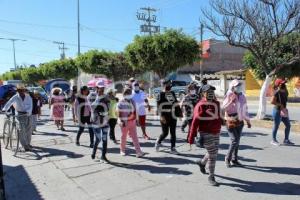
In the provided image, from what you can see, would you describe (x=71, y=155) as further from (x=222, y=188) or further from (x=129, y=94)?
(x=222, y=188)

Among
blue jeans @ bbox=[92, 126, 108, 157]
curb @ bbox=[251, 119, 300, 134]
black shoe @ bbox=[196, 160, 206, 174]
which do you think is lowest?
black shoe @ bbox=[196, 160, 206, 174]

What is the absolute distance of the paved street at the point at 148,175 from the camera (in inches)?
285

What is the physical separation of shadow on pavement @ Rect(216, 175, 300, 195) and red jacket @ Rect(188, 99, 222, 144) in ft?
3.09

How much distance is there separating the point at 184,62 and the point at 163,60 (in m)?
1.43

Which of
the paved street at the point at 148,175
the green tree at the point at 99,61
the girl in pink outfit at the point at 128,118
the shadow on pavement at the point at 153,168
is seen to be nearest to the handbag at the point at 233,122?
the paved street at the point at 148,175

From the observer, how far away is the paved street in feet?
23.8

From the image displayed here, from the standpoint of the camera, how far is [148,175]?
8500mm

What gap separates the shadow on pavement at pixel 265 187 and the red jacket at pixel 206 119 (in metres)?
0.94

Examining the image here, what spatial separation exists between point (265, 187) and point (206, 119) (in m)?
1.45

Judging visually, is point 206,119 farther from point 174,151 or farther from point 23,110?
point 23,110

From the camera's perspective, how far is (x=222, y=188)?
7367 millimetres

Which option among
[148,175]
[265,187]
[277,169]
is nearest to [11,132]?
[148,175]

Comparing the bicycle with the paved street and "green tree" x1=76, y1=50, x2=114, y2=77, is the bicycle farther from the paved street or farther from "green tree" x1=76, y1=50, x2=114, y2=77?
"green tree" x1=76, y1=50, x2=114, y2=77

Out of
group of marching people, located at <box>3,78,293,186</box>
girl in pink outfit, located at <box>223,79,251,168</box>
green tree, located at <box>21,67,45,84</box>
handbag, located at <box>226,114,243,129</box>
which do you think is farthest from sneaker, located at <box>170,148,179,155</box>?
green tree, located at <box>21,67,45,84</box>
